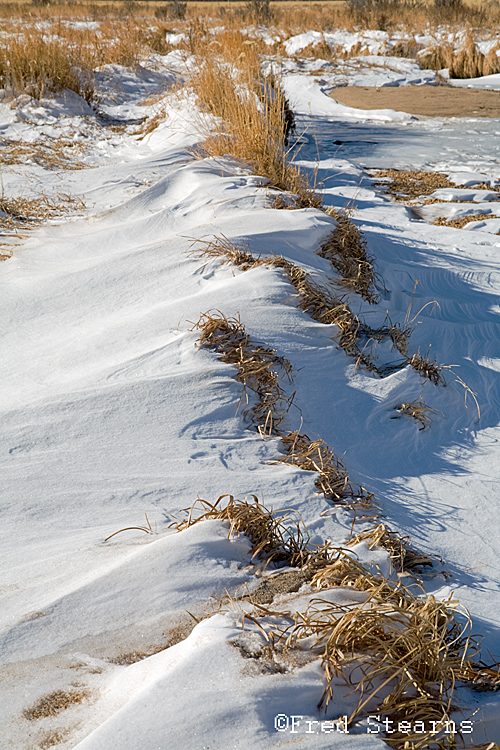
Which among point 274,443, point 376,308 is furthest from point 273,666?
point 376,308

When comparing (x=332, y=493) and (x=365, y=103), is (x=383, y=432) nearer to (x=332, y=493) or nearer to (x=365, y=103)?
(x=332, y=493)

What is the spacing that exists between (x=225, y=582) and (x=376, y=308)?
2.07m

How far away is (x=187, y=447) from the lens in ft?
6.16

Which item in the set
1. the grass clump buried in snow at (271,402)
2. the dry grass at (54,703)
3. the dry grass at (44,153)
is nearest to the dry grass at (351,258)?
the grass clump buried in snow at (271,402)

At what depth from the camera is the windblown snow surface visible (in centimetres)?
106

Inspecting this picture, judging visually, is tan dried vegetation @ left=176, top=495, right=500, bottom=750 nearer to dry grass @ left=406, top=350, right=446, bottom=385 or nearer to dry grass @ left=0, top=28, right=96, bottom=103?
dry grass @ left=406, top=350, right=446, bottom=385

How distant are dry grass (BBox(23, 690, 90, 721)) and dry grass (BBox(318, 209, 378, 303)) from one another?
240cm

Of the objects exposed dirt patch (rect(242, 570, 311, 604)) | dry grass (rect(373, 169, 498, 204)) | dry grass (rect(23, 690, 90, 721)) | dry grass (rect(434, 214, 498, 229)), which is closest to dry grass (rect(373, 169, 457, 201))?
dry grass (rect(373, 169, 498, 204))

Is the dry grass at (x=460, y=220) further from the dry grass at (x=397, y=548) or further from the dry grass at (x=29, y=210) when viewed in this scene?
the dry grass at (x=397, y=548)

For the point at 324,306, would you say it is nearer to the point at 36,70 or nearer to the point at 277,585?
the point at 277,585

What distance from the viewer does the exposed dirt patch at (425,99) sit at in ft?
27.1

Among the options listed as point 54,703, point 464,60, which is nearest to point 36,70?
point 54,703

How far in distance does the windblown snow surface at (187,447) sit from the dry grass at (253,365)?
6 cm

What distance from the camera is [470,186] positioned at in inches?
210
